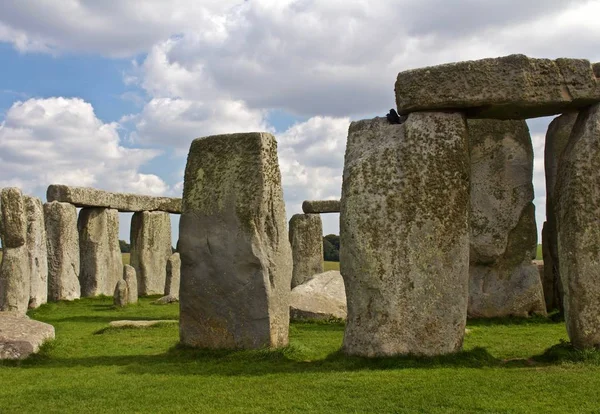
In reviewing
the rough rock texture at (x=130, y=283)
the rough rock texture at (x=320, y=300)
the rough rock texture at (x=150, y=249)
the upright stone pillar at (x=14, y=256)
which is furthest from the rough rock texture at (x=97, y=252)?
the rough rock texture at (x=320, y=300)

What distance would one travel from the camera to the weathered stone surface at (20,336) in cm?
952

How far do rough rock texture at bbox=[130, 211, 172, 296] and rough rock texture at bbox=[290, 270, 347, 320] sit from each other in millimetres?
10514

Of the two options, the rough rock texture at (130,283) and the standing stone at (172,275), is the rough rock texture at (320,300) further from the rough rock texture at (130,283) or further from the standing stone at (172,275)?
the standing stone at (172,275)

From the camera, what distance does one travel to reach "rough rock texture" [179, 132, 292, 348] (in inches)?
376

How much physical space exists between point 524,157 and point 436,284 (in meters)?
6.87

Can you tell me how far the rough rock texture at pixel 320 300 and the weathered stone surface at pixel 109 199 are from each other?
9.04m

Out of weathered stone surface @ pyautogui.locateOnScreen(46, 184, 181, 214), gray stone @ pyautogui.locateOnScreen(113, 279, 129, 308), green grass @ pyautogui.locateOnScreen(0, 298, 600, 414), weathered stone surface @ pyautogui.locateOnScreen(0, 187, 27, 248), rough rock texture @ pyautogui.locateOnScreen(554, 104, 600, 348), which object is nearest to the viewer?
green grass @ pyautogui.locateOnScreen(0, 298, 600, 414)

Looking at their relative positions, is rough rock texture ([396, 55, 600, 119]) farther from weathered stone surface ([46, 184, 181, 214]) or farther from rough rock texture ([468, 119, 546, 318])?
weathered stone surface ([46, 184, 181, 214])

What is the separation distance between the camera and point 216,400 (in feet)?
23.2

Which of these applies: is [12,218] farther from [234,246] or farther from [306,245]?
[306,245]

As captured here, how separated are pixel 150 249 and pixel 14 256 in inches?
411

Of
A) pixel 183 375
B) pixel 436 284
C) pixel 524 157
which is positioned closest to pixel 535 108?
pixel 436 284

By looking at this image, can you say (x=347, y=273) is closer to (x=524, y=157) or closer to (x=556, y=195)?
(x=556, y=195)

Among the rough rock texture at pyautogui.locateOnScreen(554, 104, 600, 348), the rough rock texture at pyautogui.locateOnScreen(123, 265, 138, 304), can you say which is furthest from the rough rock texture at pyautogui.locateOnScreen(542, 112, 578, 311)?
the rough rock texture at pyautogui.locateOnScreen(123, 265, 138, 304)
